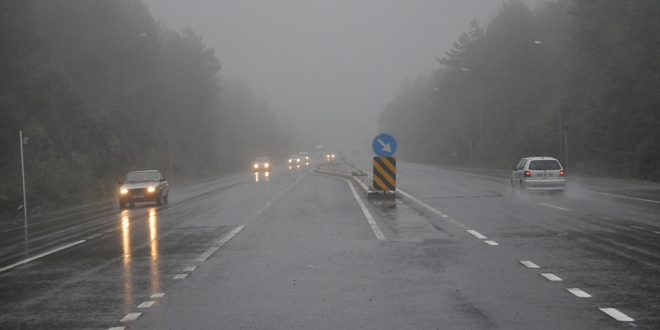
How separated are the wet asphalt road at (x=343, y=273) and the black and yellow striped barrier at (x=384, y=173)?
6.76 meters

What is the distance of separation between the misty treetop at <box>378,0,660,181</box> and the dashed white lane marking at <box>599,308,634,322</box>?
3678 centimetres

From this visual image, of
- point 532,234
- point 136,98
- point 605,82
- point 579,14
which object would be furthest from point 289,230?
point 136,98

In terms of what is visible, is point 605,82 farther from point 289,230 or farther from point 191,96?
point 191,96

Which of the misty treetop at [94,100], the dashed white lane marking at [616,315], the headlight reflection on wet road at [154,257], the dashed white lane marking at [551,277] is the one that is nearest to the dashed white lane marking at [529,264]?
the dashed white lane marking at [551,277]

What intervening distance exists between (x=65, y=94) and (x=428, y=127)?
10212 centimetres

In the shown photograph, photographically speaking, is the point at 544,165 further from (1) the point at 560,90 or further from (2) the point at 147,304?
(1) the point at 560,90

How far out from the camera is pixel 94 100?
196ft

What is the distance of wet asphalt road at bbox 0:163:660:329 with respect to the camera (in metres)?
7.38

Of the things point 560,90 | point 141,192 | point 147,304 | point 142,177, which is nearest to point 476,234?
point 147,304

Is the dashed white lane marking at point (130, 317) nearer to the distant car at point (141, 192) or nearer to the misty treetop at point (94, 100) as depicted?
the distant car at point (141, 192)

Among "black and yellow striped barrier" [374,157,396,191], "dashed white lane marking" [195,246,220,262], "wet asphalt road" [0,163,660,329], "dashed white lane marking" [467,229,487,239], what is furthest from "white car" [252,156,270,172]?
"dashed white lane marking" [195,246,220,262]

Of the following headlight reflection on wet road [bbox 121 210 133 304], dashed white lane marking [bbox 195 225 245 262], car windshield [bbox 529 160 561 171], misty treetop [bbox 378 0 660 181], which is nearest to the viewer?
headlight reflection on wet road [bbox 121 210 133 304]

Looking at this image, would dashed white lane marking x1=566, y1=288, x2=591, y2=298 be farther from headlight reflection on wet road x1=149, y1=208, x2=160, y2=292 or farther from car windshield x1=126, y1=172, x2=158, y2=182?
car windshield x1=126, y1=172, x2=158, y2=182

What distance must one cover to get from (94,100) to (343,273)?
5397 cm
